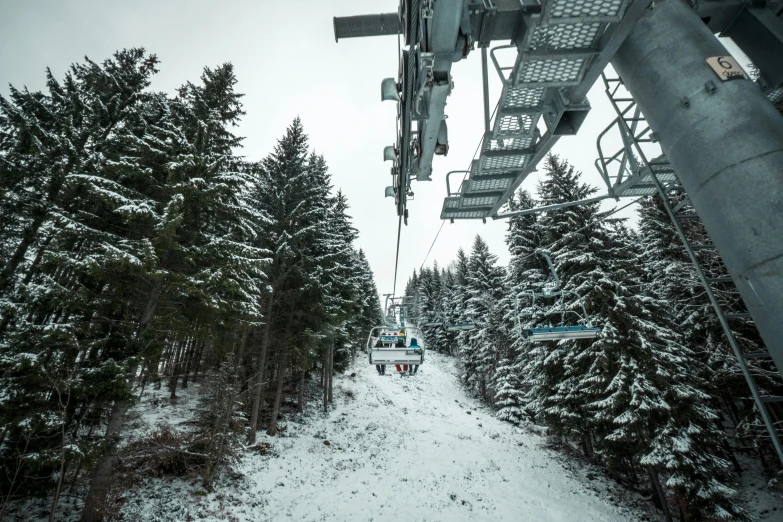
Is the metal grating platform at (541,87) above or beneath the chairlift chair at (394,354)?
above

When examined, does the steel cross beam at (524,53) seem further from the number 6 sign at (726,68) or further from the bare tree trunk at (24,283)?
the bare tree trunk at (24,283)

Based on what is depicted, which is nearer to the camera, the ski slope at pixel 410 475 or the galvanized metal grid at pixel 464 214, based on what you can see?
the galvanized metal grid at pixel 464 214

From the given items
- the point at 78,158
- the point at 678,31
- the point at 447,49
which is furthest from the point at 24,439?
the point at 678,31

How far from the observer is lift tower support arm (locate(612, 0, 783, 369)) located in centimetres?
218

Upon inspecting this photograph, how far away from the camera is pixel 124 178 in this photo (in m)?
10.2

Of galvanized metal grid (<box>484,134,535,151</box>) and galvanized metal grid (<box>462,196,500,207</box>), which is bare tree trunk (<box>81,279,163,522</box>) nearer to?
galvanized metal grid (<box>462,196,500,207</box>)

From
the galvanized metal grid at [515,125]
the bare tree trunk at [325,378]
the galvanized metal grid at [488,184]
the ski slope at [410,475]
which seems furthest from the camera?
the bare tree trunk at [325,378]

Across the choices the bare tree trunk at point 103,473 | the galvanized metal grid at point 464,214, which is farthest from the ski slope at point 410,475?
the galvanized metal grid at point 464,214

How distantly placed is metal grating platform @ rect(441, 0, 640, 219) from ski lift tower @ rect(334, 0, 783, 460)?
12mm

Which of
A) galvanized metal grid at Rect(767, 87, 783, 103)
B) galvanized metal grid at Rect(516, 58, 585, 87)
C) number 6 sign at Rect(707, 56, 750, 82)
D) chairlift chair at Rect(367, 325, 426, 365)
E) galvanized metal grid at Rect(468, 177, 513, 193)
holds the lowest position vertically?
chairlift chair at Rect(367, 325, 426, 365)

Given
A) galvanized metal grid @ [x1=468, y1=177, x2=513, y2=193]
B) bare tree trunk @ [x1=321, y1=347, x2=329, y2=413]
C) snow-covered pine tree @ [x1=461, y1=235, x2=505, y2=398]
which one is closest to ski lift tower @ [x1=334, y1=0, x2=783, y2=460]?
galvanized metal grid @ [x1=468, y1=177, x2=513, y2=193]

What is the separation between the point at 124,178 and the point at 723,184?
13.4 m

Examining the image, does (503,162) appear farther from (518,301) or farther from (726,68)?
(518,301)

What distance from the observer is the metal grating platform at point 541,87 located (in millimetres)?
2590
